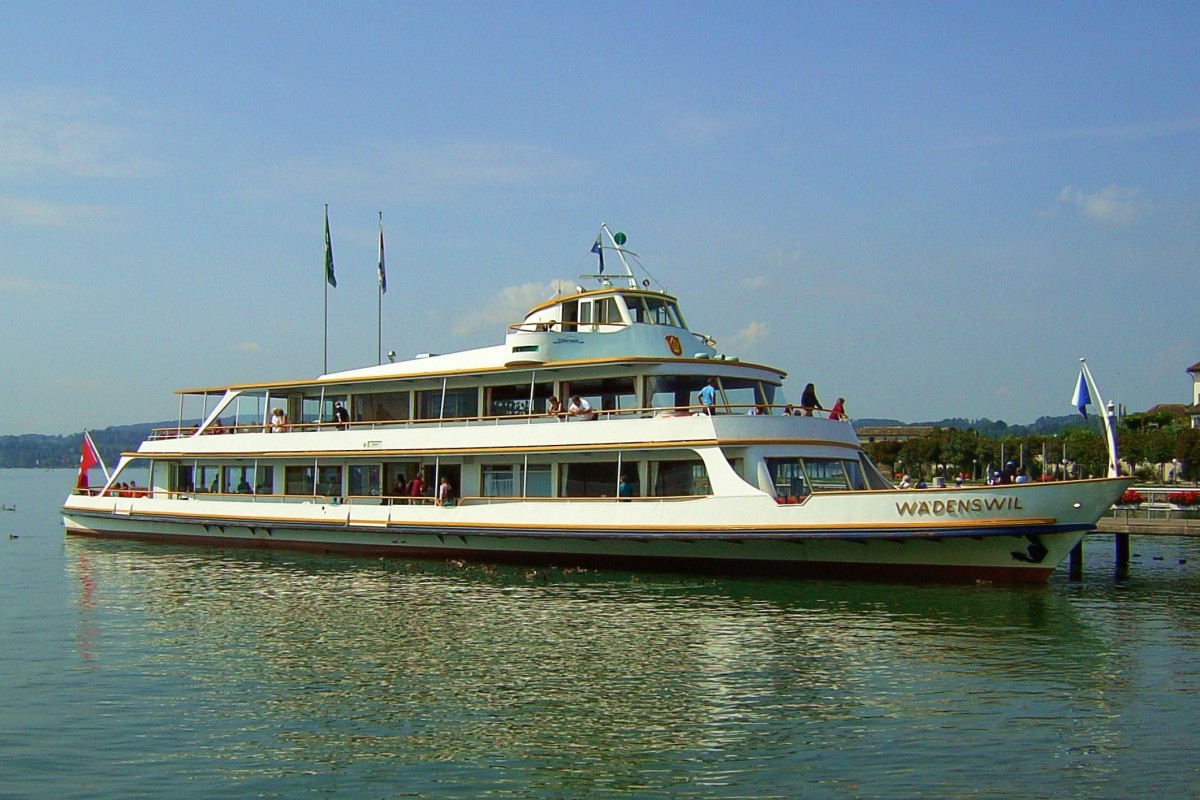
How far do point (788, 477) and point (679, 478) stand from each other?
224cm

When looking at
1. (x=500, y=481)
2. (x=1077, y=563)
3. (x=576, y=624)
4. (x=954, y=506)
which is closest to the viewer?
(x=576, y=624)

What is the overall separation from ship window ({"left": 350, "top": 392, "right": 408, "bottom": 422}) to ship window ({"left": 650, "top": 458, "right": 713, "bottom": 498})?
318 inches

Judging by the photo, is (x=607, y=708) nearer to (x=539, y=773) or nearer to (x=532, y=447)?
(x=539, y=773)

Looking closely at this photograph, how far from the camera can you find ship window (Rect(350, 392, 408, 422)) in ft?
96.0

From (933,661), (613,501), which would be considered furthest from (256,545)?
(933,661)

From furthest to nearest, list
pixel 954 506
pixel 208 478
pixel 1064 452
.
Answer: pixel 1064 452 < pixel 208 478 < pixel 954 506

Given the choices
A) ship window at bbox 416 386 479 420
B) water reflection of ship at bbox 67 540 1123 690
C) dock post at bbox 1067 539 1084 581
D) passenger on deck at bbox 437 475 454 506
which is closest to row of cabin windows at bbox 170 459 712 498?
passenger on deck at bbox 437 475 454 506

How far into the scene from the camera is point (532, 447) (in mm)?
25297

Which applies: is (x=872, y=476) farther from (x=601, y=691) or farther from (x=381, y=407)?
(x=601, y=691)

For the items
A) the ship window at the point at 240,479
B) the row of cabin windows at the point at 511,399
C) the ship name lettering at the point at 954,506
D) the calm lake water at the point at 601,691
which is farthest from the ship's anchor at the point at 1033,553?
the ship window at the point at 240,479

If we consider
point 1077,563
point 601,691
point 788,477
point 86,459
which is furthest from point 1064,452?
point 601,691

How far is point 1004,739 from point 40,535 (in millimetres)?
38334

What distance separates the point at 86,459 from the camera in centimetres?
3606

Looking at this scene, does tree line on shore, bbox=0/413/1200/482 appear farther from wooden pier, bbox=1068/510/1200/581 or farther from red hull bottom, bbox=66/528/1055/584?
red hull bottom, bbox=66/528/1055/584
